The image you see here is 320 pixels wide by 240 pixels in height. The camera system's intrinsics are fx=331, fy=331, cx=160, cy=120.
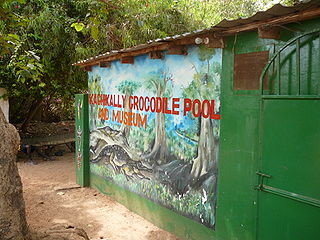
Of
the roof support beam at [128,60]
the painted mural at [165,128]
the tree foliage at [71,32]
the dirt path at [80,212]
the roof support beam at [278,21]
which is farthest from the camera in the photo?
the tree foliage at [71,32]

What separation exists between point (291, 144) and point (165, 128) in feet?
8.26

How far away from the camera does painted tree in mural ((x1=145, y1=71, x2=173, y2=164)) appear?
219 inches

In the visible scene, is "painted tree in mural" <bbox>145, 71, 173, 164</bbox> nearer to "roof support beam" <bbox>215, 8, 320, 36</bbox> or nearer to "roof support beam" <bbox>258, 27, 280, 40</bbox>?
"roof support beam" <bbox>215, 8, 320, 36</bbox>

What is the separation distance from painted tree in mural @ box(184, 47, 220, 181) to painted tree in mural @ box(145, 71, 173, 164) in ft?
2.34

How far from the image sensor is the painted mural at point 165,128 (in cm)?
468

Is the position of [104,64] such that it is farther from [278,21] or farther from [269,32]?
[278,21]

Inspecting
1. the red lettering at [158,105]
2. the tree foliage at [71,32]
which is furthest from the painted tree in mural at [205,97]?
the tree foliage at [71,32]

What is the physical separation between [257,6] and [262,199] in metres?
15.1

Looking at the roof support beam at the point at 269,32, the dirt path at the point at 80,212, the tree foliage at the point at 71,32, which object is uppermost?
the tree foliage at the point at 71,32

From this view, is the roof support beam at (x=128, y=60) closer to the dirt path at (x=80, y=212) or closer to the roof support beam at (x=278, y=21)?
the roof support beam at (x=278, y=21)

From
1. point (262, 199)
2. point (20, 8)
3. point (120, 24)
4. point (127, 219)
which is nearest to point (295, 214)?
point (262, 199)

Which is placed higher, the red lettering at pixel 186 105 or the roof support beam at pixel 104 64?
the roof support beam at pixel 104 64

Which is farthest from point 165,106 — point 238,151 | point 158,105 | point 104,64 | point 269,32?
point 104,64

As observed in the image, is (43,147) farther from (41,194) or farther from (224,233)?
(224,233)
